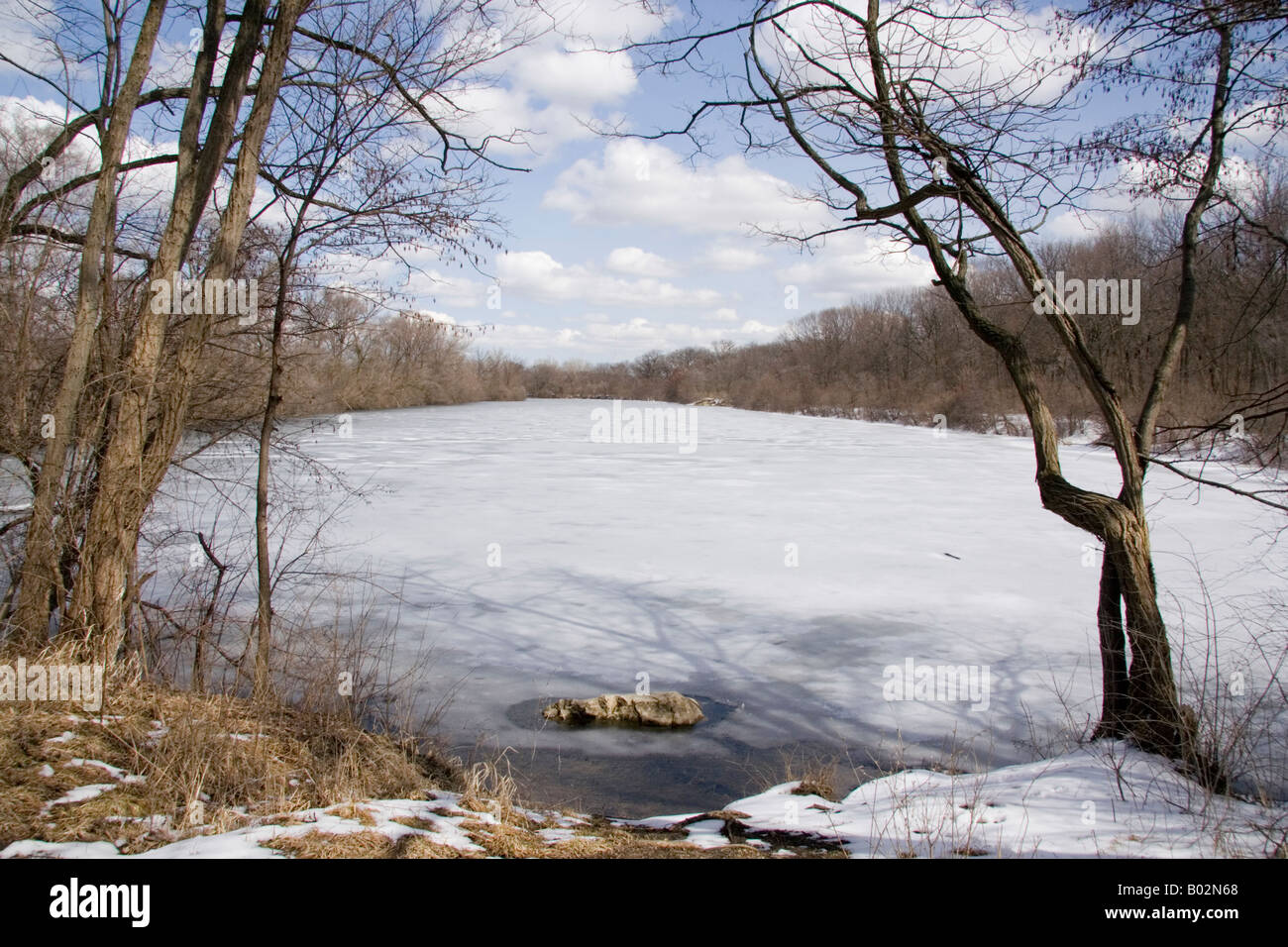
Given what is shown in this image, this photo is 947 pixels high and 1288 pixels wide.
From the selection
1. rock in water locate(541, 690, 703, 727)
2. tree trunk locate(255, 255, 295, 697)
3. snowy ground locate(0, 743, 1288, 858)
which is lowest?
rock in water locate(541, 690, 703, 727)

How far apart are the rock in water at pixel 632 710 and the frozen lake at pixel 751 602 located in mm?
127

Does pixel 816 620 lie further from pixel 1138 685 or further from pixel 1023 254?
pixel 1023 254

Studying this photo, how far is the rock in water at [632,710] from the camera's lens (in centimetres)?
630

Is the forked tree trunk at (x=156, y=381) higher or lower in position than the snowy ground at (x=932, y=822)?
higher

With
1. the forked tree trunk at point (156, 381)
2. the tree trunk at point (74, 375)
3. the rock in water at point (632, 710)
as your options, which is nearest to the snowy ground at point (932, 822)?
the rock in water at point (632, 710)

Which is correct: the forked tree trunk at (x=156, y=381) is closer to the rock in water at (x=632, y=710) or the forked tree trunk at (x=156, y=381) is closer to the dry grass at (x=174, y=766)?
the dry grass at (x=174, y=766)

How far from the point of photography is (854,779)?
17.7ft

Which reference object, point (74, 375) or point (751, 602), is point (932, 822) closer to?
point (751, 602)

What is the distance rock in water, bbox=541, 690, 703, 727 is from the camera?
630 cm

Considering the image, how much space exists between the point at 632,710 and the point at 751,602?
3191mm

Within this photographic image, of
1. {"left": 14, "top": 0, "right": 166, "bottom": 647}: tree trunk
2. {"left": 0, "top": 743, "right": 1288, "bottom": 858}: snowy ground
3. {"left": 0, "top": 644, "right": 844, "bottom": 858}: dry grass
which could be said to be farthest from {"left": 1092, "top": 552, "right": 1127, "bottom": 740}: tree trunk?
{"left": 14, "top": 0, "right": 166, "bottom": 647}: tree trunk

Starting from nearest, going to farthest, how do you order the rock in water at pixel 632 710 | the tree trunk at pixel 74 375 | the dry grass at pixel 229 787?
1. the dry grass at pixel 229 787
2. the tree trunk at pixel 74 375
3. the rock in water at pixel 632 710

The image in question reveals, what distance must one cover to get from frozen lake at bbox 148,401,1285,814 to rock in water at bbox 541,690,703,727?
13cm

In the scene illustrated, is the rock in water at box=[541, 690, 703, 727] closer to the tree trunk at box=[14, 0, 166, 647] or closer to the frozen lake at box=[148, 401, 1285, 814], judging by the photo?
the frozen lake at box=[148, 401, 1285, 814]
